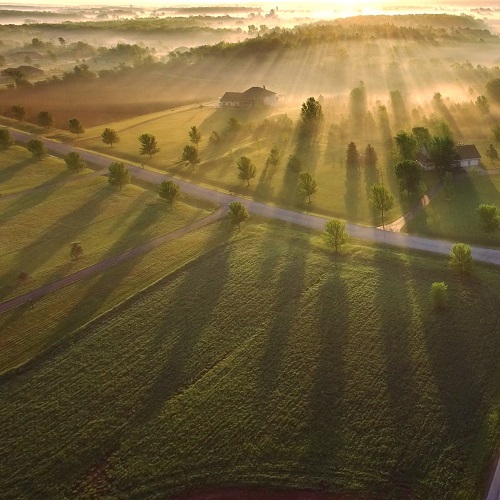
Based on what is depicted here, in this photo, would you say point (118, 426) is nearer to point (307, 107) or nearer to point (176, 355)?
point (176, 355)

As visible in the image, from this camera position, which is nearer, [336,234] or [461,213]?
[336,234]

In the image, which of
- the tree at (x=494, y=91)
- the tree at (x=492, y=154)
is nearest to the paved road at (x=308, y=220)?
the tree at (x=492, y=154)

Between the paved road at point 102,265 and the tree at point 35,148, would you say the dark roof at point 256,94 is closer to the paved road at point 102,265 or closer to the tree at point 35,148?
the tree at point 35,148

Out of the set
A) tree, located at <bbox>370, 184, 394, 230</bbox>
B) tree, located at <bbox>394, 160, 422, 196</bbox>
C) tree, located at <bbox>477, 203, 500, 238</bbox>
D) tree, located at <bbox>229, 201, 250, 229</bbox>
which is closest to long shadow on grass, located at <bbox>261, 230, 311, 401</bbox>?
tree, located at <bbox>229, 201, 250, 229</bbox>

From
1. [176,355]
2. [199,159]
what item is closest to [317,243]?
[176,355]

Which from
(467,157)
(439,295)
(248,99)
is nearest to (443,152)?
(467,157)

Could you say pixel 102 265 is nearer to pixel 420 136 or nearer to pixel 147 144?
pixel 147 144

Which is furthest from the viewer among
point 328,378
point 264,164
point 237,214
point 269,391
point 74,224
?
point 264,164
